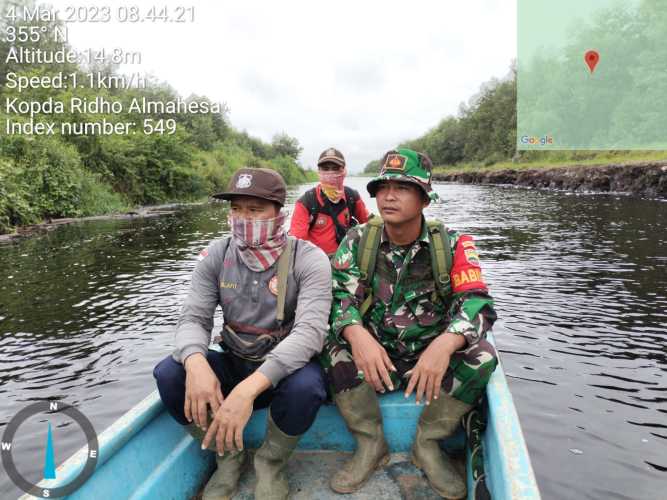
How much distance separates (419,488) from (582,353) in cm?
399

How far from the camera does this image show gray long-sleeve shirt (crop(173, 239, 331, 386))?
2672 millimetres

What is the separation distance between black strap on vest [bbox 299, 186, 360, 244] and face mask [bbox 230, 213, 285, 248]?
8.06 feet

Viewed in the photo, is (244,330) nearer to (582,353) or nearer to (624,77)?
(582,353)

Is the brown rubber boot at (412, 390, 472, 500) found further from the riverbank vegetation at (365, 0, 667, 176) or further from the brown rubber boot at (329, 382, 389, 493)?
the riverbank vegetation at (365, 0, 667, 176)

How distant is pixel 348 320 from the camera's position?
286 centimetres

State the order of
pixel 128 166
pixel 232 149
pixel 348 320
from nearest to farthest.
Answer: pixel 348 320 < pixel 128 166 < pixel 232 149

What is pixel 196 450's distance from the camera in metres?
2.79

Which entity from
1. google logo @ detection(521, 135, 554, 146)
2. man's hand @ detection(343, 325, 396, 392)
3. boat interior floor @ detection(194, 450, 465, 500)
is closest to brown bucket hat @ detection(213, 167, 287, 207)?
man's hand @ detection(343, 325, 396, 392)

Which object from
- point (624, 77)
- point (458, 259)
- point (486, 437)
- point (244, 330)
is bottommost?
point (486, 437)

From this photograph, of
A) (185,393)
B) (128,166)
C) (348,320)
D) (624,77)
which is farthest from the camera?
(624,77)

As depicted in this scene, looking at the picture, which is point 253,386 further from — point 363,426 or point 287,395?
point 363,426

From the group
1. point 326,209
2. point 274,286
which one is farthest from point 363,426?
point 326,209

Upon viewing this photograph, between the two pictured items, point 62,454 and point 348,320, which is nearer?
point 348,320

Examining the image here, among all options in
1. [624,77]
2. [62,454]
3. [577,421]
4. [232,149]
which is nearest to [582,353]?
[577,421]
